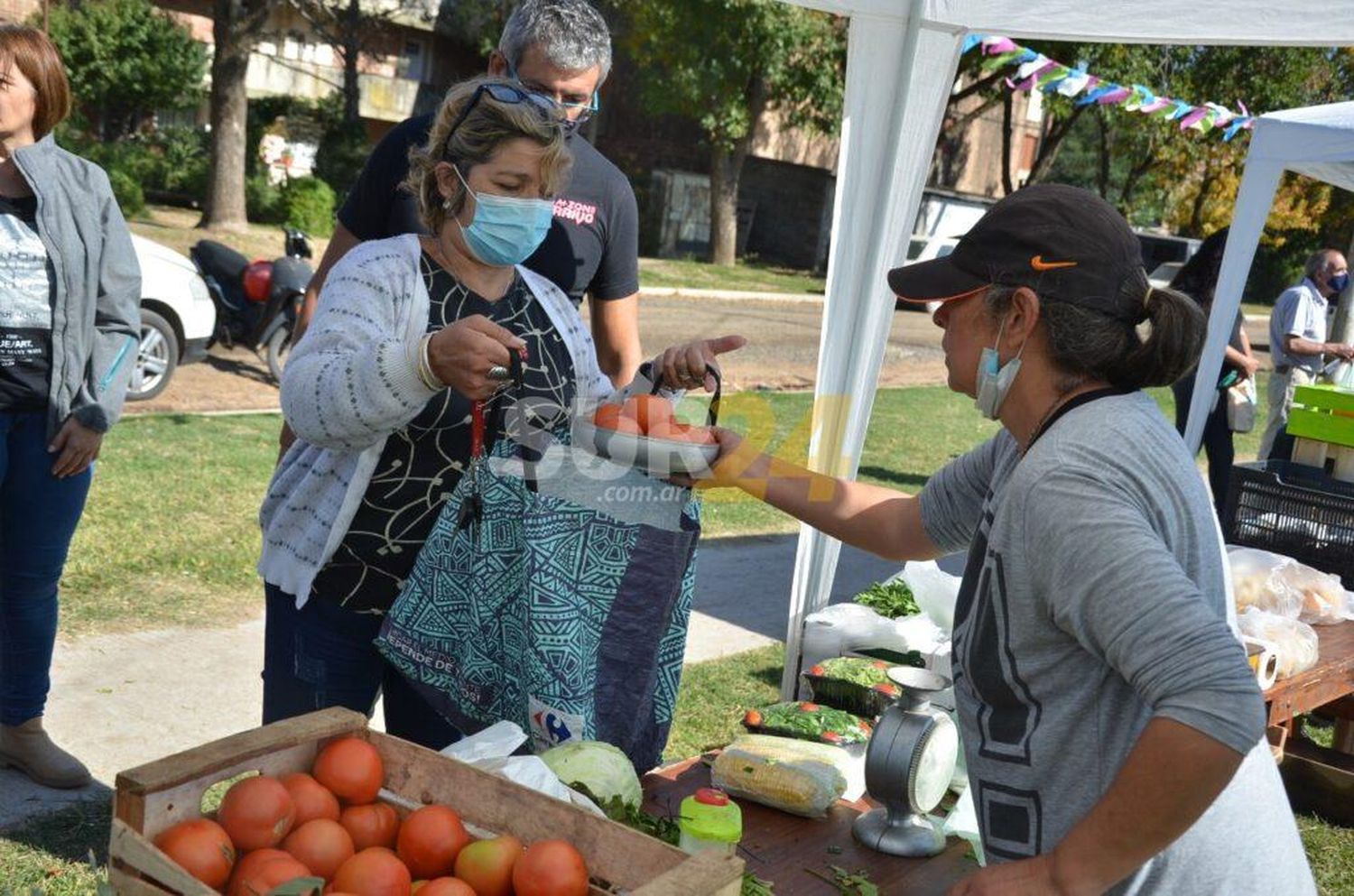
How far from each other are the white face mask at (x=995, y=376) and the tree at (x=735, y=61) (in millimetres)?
24790

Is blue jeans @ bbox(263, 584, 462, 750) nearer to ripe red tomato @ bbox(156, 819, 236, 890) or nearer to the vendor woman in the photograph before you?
ripe red tomato @ bbox(156, 819, 236, 890)

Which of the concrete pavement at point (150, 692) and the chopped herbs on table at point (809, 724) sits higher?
the chopped herbs on table at point (809, 724)

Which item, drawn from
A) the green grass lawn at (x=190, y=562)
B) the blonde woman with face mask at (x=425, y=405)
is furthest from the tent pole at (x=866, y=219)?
the blonde woman with face mask at (x=425, y=405)

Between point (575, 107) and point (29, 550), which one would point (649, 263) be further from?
point (575, 107)

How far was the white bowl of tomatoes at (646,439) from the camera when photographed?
231cm

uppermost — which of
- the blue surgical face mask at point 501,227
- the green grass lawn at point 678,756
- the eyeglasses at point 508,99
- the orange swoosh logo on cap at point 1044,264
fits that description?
the eyeglasses at point 508,99

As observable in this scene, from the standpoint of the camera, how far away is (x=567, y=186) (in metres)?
3.15

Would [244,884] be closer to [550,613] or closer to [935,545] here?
[550,613]

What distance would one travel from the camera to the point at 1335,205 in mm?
33000

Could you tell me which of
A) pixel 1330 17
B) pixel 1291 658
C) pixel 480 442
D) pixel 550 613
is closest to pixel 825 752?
pixel 550 613

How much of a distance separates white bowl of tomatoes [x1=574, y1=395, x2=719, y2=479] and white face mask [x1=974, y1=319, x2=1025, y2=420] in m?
0.66

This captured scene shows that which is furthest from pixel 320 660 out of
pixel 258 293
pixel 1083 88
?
pixel 258 293

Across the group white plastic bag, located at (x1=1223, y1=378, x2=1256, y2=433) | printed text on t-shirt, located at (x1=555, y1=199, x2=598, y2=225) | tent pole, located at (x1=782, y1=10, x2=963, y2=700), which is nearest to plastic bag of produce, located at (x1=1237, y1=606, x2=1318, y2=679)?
tent pole, located at (x1=782, y1=10, x2=963, y2=700)

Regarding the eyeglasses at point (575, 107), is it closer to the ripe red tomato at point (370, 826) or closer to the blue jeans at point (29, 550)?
the blue jeans at point (29, 550)
